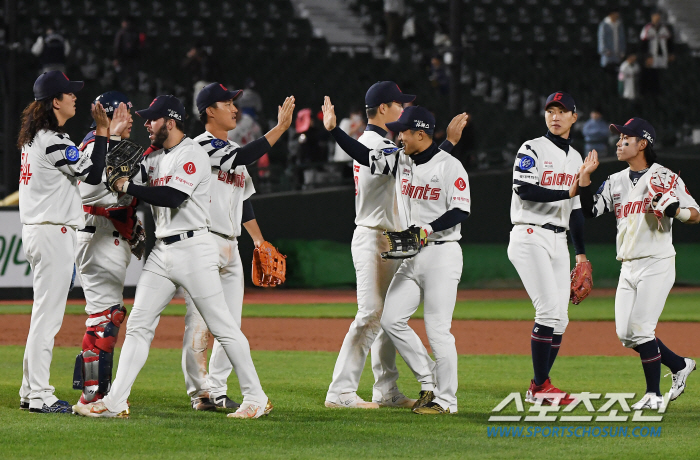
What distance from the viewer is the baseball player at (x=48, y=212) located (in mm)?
6164

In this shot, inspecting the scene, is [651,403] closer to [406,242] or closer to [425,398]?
[425,398]

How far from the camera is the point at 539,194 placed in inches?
271

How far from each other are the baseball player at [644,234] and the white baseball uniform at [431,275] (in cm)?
98

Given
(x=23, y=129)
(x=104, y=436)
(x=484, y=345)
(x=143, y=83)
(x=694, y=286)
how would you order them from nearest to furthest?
(x=104, y=436)
(x=23, y=129)
(x=484, y=345)
(x=694, y=286)
(x=143, y=83)

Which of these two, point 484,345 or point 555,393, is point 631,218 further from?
point 484,345

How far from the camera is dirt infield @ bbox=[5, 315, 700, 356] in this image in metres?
10.9

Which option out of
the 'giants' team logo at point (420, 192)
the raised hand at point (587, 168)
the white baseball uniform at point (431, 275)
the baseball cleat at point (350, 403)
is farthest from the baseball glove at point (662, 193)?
the baseball cleat at point (350, 403)

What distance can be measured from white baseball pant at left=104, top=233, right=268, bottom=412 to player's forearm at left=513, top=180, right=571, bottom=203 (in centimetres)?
226

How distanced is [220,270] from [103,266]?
0.76 meters

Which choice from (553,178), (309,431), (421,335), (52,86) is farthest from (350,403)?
(421,335)

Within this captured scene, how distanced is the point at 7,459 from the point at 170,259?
148 cm

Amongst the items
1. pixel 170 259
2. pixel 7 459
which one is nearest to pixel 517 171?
pixel 170 259

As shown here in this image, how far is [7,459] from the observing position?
16.6ft

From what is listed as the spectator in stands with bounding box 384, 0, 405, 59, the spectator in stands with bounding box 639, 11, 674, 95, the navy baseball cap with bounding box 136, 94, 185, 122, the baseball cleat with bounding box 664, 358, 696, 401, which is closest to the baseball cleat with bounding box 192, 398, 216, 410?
the navy baseball cap with bounding box 136, 94, 185, 122
